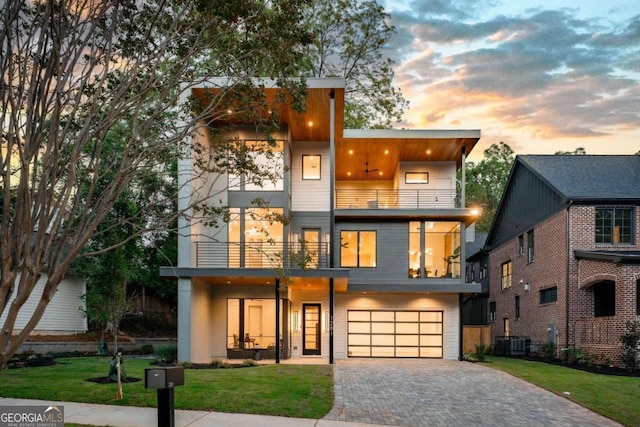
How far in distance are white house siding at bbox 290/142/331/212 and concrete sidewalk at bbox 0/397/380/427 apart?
48.7 ft

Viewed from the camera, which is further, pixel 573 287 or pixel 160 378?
pixel 573 287

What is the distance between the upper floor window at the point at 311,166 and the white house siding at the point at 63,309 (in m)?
12.4

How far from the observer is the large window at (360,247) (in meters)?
25.1

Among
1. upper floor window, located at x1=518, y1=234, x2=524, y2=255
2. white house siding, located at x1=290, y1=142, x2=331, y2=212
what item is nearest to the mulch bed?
upper floor window, located at x1=518, y1=234, x2=524, y2=255

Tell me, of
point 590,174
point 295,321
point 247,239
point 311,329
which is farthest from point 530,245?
point 247,239

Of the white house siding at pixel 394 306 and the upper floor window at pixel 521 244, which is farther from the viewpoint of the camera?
the upper floor window at pixel 521 244

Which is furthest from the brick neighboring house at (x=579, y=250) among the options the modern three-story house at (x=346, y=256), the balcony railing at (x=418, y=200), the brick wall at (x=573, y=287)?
the balcony railing at (x=418, y=200)

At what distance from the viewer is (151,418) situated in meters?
10.1

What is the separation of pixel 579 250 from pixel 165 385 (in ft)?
65.9

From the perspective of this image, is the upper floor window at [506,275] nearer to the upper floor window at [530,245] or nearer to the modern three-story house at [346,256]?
the upper floor window at [530,245]

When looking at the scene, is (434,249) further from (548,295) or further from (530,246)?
(530,246)

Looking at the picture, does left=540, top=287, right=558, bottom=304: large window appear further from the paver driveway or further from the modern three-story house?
the paver driveway

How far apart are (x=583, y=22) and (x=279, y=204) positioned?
13.8 m

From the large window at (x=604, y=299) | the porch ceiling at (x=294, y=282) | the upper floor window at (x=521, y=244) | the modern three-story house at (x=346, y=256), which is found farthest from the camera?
the upper floor window at (x=521, y=244)
